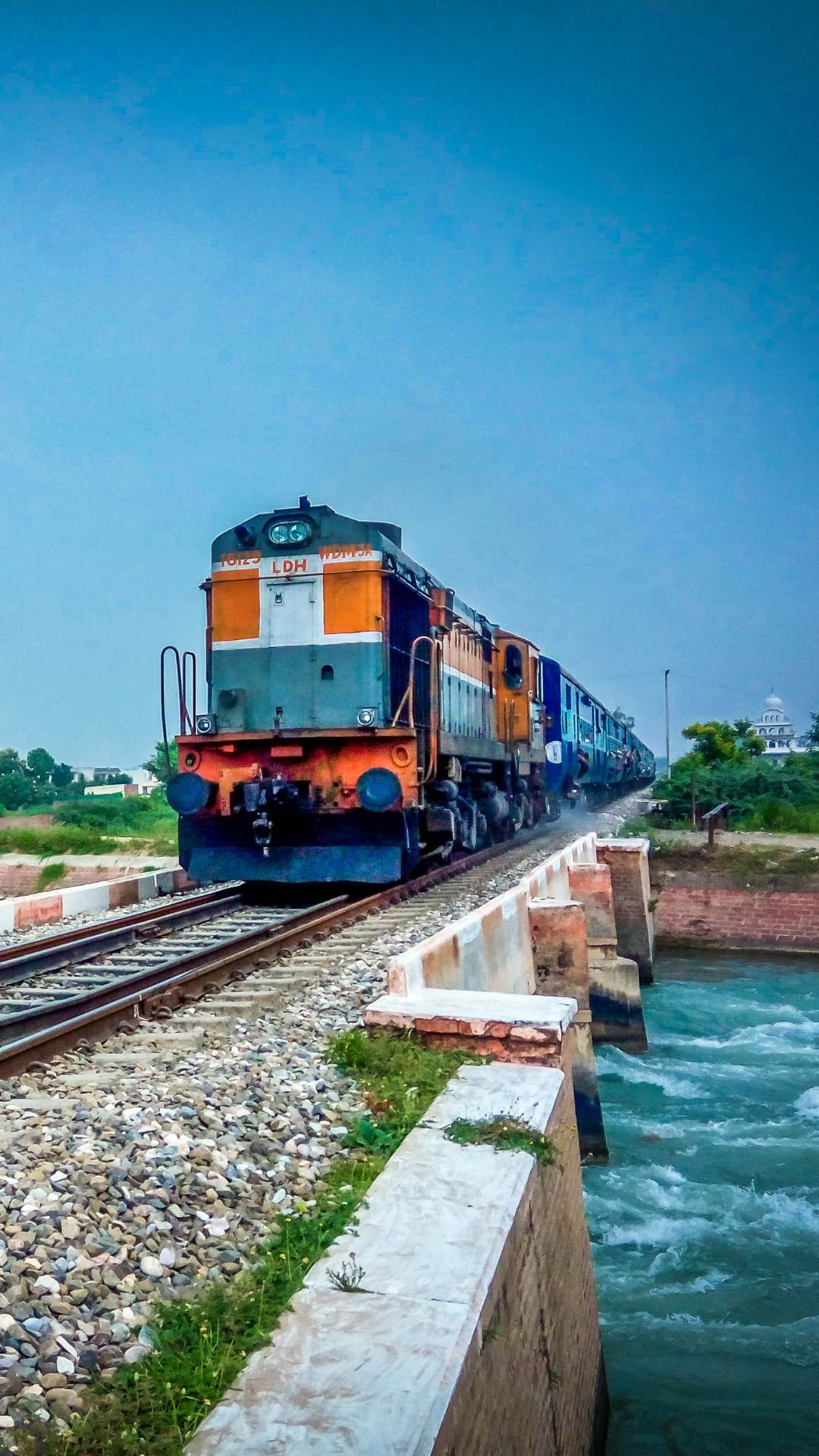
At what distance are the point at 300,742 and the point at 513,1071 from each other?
6.25 metres

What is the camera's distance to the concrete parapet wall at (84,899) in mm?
10297

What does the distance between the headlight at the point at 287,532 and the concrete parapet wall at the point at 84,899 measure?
14.6 ft

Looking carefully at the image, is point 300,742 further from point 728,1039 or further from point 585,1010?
point 728,1039

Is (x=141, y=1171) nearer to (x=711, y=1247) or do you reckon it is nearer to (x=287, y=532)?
(x=711, y=1247)

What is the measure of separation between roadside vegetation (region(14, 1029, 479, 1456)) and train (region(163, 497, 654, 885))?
255 inches

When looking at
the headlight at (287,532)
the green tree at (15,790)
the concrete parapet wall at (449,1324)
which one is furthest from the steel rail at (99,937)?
the green tree at (15,790)

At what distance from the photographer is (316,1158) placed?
3672 mm

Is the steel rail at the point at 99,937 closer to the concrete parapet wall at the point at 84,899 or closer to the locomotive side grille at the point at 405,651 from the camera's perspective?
the concrete parapet wall at the point at 84,899

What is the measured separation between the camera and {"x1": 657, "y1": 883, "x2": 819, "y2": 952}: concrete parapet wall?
17620mm

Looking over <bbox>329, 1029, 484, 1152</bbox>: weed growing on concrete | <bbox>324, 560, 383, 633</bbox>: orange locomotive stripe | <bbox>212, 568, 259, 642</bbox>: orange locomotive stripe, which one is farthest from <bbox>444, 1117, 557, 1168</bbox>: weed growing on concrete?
<bbox>212, 568, 259, 642</bbox>: orange locomotive stripe

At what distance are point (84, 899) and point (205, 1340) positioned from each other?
937 cm

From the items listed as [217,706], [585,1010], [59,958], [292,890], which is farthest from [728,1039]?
[59,958]

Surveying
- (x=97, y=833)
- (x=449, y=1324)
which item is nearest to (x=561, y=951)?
(x=449, y=1324)

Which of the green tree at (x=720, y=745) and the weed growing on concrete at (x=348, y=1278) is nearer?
the weed growing on concrete at (x=348, y=1278)
